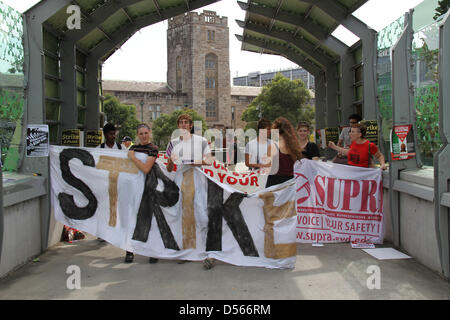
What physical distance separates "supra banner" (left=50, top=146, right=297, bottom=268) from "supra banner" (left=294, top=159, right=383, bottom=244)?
1.29 metres

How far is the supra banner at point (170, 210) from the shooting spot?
5312 millimetres

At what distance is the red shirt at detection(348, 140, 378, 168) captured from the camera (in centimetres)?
638

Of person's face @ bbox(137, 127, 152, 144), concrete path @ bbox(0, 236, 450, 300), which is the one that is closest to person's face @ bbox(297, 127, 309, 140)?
concrete path @ bbox(0, 236, 450, 300)

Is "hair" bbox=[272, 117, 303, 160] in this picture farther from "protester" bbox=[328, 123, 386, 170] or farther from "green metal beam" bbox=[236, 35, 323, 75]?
"green metal beam" bbox=[236, 35, 323, 75]

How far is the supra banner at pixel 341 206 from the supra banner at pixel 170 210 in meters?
1.29

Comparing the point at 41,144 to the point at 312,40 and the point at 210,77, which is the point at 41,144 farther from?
the point at 210,77

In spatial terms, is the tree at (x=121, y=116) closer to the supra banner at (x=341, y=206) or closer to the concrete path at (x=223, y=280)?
the supra banner at (x=341, y=206)

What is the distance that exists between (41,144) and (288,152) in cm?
360

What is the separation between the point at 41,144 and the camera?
5.80 meters

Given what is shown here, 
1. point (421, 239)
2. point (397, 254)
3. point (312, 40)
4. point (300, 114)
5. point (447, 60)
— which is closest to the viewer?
point (447, 60)

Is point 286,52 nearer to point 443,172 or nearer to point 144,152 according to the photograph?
point 144,152

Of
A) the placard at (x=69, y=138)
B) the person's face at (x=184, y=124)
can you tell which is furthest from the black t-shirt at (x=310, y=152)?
the placard at (x=69, y=138)

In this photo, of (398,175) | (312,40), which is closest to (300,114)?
(312,40)

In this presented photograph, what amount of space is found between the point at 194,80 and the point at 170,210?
82031mm
